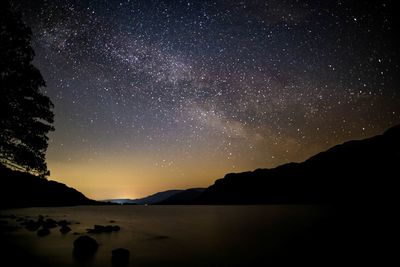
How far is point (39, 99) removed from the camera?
14.3 meters

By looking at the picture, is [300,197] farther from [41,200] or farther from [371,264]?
[371,264]

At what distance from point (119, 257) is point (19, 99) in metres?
8.79

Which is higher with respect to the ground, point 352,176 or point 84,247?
point 352,176

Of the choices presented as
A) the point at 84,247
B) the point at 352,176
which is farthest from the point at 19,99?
the point at 352,176

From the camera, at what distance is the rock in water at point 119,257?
517 inches

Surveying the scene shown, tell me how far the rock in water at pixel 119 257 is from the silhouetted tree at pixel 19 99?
5.77m

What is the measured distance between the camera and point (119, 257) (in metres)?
13.5

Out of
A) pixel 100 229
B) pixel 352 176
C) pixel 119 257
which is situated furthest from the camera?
pixel 352 176

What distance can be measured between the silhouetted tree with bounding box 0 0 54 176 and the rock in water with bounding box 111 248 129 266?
5772 mm

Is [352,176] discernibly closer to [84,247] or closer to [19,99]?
[84,247]

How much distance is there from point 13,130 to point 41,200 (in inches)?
7341

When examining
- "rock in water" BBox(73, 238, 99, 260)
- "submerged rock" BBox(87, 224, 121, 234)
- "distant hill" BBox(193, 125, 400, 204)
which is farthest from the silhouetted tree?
"distant hill" BBox(193, 125, 400, 204)

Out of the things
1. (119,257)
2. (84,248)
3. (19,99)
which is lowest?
(119,257)

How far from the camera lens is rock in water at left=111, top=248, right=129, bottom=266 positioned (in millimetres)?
13141
